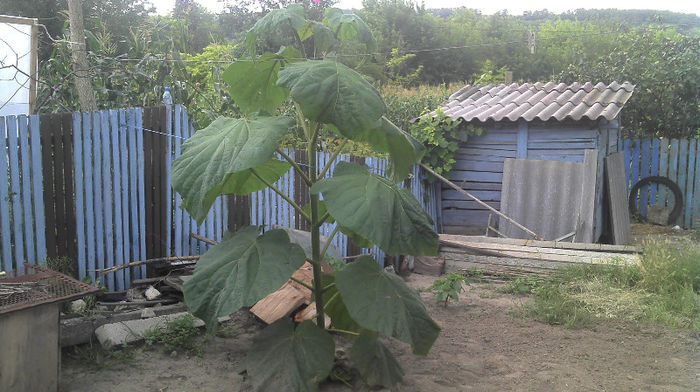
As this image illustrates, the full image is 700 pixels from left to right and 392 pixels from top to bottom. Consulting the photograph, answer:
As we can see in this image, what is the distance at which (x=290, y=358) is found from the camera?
→ 2.84 meters

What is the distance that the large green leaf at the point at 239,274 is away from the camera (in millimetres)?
2574

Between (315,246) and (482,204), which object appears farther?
(482,204)

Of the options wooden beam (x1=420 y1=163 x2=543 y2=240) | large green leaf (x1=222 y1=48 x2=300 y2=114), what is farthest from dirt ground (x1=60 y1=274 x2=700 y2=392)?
wooden beam (x1=420 y1=163 x2=543 y2=240)

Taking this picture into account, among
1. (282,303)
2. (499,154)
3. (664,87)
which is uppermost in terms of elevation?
(664,87)

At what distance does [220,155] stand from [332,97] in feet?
1.89

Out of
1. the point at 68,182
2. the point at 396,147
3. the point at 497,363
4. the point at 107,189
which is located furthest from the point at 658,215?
the point at 68,182

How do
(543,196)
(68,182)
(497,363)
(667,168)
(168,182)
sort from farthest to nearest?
(667,168) < (543,196) < (168,182) < (68,182) < (497,363)

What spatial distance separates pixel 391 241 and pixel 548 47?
25.7m

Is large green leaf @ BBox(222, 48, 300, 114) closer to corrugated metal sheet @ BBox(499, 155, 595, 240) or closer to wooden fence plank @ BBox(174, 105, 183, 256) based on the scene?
wooden fence plank @ BBox(174, 105, 183, 256)

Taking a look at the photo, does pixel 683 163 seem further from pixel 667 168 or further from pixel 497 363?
pixel 497 363

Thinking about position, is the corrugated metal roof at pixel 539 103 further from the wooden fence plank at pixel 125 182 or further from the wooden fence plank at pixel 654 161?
the wooden fence plank at pixel 125 182

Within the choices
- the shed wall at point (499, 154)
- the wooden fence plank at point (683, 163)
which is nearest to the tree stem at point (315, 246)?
the shed wall at point (499, 154)

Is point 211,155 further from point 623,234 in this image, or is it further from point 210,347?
point 623,234

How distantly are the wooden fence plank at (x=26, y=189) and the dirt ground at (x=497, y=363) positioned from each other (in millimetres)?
1133
